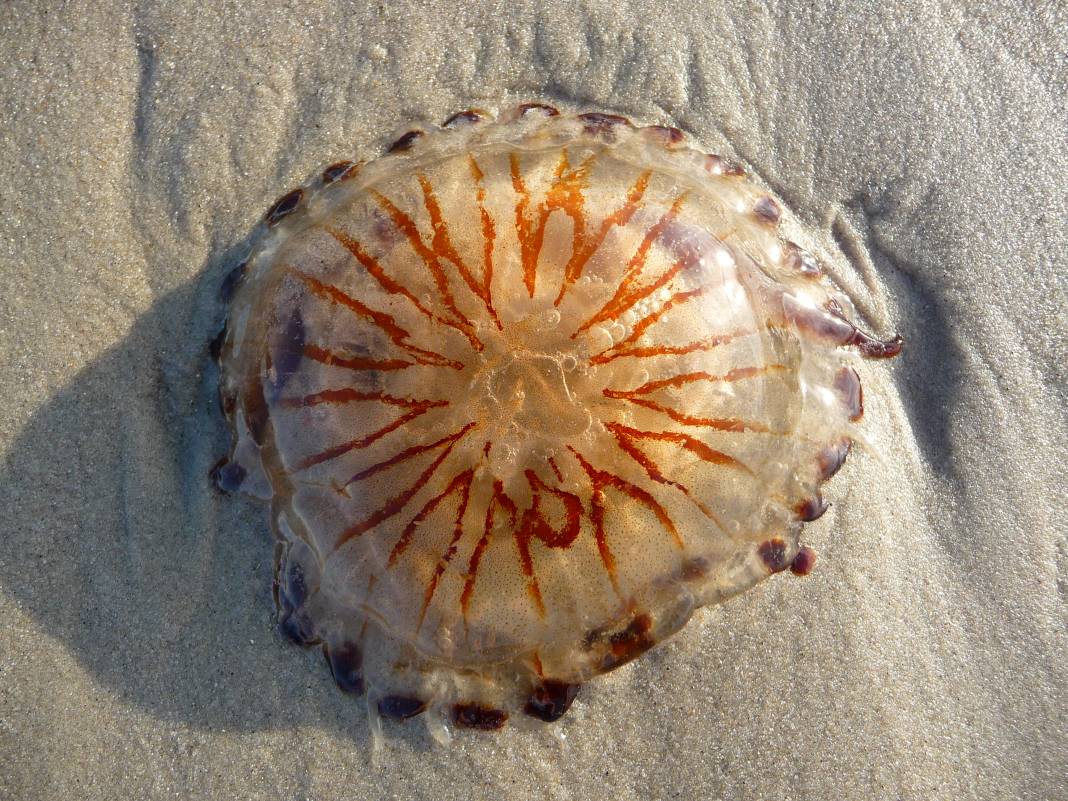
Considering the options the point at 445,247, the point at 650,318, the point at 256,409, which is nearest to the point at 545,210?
the point at 445,247

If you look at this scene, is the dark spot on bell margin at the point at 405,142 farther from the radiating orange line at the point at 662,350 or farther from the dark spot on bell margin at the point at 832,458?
the dark spot on bell margin at the point at 832,458

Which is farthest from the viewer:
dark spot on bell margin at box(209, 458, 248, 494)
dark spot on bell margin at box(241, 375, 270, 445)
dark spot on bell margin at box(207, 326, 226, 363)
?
dark spot on bell margin at box(207, 326, 226, 363)

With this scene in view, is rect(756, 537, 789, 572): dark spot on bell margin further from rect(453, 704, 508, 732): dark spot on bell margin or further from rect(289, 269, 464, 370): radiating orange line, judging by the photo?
rect(289, 269, 464, 370): radiating orange line

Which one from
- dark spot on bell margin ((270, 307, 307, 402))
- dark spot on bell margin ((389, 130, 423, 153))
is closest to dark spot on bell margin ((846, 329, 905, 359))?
dark spot on bell margin ((389, 130, 423, 153))

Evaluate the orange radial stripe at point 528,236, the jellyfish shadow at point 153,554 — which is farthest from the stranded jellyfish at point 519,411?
the jellyfish shadow at point 153,554

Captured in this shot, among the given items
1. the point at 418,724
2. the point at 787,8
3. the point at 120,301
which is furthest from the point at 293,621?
the point at 787,8

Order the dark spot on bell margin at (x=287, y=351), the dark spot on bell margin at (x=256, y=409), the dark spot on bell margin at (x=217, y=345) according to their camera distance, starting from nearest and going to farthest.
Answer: the dark spot on bell margin at (x=287, y=351), the dark spot on bell margin at (x=256, y=409), the dark spot on bell margin at (x=217, y=345)
